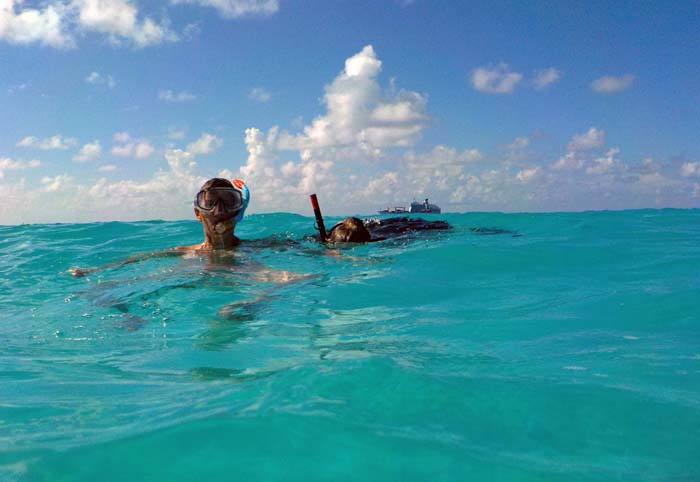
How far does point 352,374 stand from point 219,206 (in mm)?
5007

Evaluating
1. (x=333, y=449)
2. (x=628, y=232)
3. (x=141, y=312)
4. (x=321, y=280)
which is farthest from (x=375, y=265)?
(x=628, y=232)

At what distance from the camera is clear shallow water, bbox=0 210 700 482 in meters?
1.83

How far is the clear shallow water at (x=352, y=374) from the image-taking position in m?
1.83

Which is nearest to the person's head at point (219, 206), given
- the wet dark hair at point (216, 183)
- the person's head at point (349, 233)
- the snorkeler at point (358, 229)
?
the wet dark hair at point (216, 183)

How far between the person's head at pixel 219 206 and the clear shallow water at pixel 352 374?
41 centimetres

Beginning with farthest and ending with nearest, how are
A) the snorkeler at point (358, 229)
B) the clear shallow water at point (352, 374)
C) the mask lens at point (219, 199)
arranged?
the snorkeler at point (358, 229)
the mask lens at point (219, 199)
the clear shallow water at point (352, 374)

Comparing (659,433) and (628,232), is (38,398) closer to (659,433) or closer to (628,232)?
(659,433)

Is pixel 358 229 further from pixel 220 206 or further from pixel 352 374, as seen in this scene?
pixel 352 374

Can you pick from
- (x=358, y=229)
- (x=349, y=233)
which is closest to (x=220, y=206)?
(x=349, y=233)

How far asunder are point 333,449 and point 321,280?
4.90 metres

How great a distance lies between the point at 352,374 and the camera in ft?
8.71

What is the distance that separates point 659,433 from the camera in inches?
86.1

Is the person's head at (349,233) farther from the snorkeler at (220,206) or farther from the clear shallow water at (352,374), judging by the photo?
the snorkeler at (220,206)

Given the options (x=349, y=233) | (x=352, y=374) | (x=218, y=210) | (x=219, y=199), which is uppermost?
(x=219, y=199)
